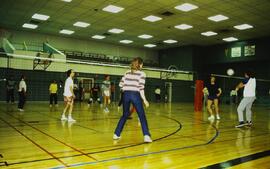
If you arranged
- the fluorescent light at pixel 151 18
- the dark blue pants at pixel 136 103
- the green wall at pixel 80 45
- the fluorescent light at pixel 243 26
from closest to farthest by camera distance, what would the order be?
1. the dark blue pants at pixel 136 103
2. the fluorescent light at pixel 151 18
3. the fluorescent light at pixel 243 26
4. the green wall at pixel 80 45

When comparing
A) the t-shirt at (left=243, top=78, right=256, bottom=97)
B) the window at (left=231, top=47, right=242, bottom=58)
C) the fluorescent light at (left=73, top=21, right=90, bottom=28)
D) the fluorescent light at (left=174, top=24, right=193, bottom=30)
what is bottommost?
the t-shirt at (left=243, top=78, right=256, bottom=97)

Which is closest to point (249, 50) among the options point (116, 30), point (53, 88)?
point (116, 30)

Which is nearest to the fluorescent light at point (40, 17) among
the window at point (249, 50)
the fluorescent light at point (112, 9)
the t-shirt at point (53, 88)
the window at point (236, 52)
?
the fluorescent light at point (112, 9)

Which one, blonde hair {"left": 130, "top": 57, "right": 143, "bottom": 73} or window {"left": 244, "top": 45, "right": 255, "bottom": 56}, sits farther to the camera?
window {"left": 244, "top": 45, "right": 255, "bottom": 56}

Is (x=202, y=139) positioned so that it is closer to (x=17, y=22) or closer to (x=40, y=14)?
(x=40, y=14)

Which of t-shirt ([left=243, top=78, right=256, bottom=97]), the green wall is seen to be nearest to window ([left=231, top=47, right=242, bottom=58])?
the green wall

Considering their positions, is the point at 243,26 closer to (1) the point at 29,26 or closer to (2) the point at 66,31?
(2) the point at 66,31

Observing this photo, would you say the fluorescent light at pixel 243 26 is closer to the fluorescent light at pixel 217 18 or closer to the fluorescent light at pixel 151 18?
the fluorescent light at pixel 217 18

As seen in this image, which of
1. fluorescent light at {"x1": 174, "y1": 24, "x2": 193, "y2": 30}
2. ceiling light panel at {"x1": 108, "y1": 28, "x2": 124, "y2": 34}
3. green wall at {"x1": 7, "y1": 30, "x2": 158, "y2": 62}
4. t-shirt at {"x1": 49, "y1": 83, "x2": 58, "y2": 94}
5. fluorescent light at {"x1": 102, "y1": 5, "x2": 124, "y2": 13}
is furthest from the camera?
green wall at {"x1": 7, "y1": 30, "x2": 158, "y2": 62}

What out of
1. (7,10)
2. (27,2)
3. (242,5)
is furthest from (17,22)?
(242,5)

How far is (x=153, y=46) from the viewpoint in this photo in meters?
27.7

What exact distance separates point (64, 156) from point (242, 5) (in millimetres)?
14161

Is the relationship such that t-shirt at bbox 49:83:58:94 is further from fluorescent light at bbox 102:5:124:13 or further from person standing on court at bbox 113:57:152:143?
person standing on court at bbox 113:57:152:143

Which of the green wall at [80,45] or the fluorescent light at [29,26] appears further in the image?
the green wall at [80,45]
